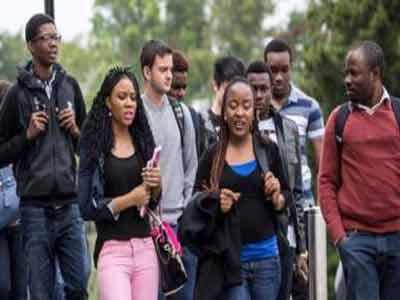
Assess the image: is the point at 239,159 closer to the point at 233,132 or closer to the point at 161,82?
the point at 233,132

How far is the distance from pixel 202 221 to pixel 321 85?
12614 millimetres

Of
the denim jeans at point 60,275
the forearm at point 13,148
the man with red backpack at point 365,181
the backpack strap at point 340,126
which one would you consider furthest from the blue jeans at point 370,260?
the forearm at point 13,148

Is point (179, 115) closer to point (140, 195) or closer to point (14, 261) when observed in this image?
point (140, 195)

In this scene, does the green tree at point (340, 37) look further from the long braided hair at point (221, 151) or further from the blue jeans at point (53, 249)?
the long braided hair at point (221, 151)

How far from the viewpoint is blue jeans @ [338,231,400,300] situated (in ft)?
28.2

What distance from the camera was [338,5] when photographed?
20719 millimetres

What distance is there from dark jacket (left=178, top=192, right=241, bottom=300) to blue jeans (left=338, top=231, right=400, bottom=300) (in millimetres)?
885

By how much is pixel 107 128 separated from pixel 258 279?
139 cm

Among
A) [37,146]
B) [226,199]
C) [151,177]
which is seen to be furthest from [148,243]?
[37,146]

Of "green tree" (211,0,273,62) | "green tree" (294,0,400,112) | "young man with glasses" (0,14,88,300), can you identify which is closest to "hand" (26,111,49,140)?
"young man with glasses" (0,14,88,300)

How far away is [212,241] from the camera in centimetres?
826

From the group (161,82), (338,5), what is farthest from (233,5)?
(161,82)

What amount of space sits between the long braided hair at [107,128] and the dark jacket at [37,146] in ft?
1.85

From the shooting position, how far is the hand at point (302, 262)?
9.77m
